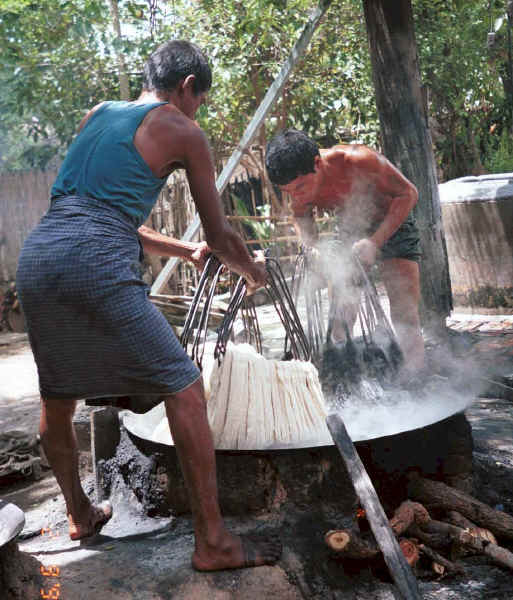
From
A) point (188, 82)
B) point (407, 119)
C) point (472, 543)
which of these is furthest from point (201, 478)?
point (407, 119)

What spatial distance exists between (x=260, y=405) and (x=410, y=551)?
2.61ft

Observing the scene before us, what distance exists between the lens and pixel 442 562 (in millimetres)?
2418

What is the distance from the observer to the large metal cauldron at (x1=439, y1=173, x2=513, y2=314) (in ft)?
24.2

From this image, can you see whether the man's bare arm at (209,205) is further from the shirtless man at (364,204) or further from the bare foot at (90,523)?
the shirtless man at (364,204)

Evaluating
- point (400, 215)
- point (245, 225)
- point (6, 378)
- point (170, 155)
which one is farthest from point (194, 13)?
point (170, 155)

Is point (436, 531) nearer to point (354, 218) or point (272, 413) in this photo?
point (272, 413)

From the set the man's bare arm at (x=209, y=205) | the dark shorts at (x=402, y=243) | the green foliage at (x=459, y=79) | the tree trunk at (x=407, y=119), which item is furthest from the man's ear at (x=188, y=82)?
the green foliage at (x=459, y=79)

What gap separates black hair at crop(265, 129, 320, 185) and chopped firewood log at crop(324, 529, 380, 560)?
225 cm

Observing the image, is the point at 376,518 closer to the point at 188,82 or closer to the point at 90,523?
the point at 90,523

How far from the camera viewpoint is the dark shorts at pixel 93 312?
218cm

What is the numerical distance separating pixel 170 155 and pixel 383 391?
1.90 m

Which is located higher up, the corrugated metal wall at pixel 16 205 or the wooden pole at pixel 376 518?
the corrugated metal wall at pixel 16 205

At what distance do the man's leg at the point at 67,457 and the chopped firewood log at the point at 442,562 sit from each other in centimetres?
135

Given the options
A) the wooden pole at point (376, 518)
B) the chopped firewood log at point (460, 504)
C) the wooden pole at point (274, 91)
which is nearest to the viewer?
the wooden pole at point (376, 518)
